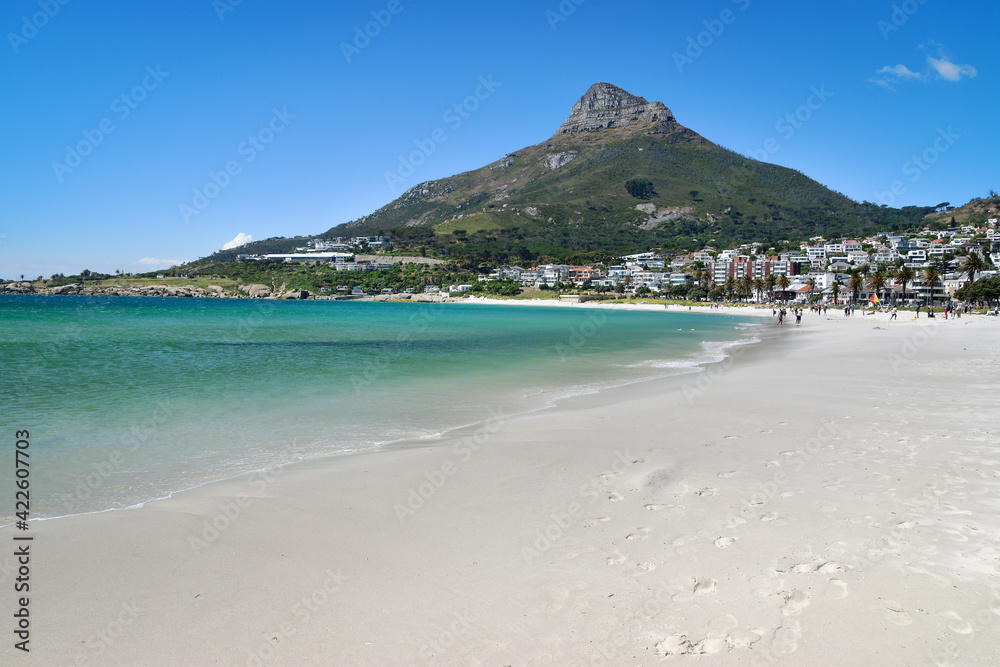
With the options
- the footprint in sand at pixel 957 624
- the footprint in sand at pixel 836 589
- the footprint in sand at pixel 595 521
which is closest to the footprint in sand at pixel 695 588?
the footprint in sand at pixel 836 589

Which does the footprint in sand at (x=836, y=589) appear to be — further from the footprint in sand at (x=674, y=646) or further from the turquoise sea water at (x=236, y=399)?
the turquoise sea water at (x=236, y=399)

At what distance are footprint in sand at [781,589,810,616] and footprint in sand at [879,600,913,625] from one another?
0.45m

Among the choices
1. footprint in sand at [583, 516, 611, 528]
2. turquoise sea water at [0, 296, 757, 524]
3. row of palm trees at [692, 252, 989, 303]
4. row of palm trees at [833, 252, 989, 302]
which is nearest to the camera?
footprint in sand at [583, 516, 611, 528]

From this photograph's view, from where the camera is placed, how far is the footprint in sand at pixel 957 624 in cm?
340

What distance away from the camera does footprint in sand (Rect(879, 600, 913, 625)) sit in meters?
3.54

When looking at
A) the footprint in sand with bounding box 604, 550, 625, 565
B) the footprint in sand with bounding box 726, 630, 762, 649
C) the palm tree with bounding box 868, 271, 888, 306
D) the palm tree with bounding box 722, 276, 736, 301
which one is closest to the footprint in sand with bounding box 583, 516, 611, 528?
the footprint in sand with bounding box 604, 550, 625, 565

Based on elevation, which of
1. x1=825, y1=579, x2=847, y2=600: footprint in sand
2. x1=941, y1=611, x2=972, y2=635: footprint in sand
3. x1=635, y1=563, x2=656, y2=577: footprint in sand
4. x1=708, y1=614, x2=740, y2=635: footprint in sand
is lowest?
x1=941, y1=611, x2=972, y2=635: footprint in sand

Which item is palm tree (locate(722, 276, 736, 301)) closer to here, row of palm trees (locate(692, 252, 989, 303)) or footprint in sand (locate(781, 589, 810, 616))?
row of palm trees (locate(692, 252, 989, 303))

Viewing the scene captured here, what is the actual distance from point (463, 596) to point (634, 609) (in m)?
1.24

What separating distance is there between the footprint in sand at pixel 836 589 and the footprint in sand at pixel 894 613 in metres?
0.23

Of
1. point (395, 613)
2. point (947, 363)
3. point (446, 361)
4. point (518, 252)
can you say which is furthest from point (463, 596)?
point (518, 252)

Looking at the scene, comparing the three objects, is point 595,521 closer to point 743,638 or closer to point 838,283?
point 743,638

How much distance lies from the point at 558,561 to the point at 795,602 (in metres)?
1.74

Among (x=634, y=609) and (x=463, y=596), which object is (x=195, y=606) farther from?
(x=634, y=609)
